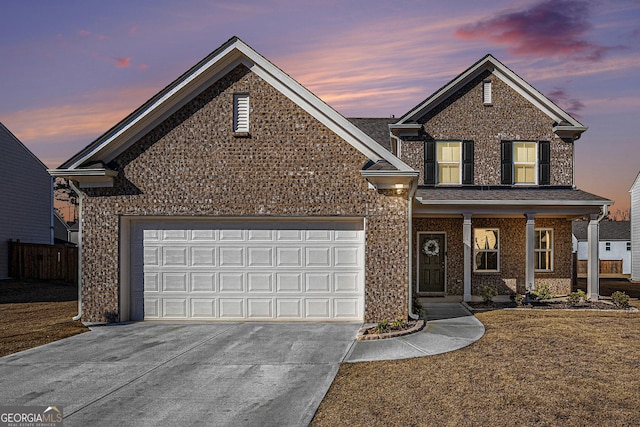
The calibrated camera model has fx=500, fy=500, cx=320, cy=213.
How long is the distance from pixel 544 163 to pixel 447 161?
3411 mm

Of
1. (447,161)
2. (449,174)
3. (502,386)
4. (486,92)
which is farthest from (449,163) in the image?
(502,386)

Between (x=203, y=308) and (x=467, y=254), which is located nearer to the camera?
Result: (x=203, y=308)

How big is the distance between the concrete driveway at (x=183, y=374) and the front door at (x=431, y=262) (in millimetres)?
6588

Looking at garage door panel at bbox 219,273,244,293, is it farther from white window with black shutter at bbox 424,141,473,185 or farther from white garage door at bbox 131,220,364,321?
white window with black shutter at bbox 424,141,473,185

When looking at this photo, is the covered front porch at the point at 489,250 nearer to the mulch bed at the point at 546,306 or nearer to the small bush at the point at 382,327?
the mulch bed at the point at 546,306

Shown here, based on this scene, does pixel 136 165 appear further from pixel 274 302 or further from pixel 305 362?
pixel 305 362

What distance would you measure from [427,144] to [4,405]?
14.9m

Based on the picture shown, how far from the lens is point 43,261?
24.7 meters

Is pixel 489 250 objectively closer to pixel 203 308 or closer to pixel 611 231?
pixel 203 308

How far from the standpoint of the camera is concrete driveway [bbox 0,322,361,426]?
6453 millimetres

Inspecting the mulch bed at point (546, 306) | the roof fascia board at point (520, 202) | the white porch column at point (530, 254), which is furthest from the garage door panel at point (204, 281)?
the white porch column at point (530, 254)

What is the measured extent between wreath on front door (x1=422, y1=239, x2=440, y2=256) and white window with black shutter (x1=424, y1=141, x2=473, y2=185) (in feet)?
6.98

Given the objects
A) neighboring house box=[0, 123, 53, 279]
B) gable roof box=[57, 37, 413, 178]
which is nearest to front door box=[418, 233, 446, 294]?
gable roof box=[57, 37, 413, 178]

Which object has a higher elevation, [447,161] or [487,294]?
[447,161]
